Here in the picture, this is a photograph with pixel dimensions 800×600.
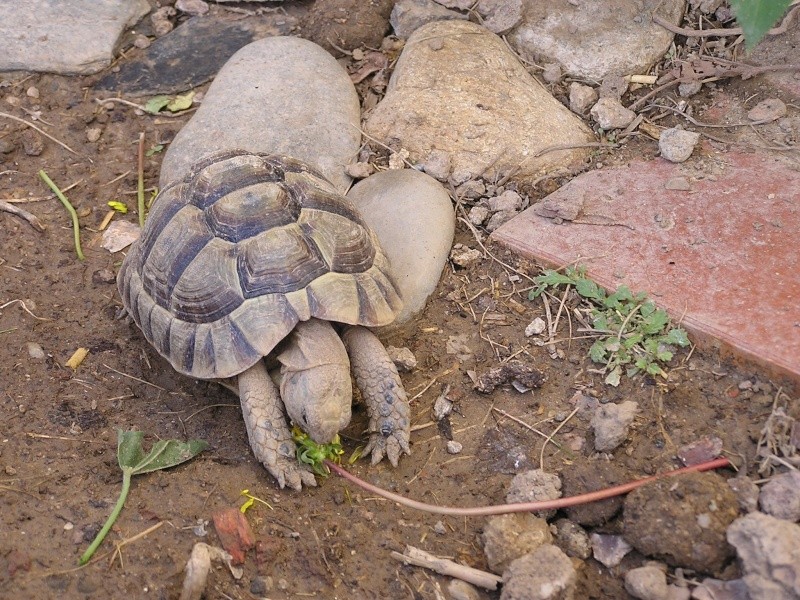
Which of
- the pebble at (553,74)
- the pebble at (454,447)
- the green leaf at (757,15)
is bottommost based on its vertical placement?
the pebble at (454,447)

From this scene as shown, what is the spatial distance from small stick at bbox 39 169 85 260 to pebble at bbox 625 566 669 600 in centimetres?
251

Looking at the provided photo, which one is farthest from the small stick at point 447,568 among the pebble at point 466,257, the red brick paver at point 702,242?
the pebble at point 466,257

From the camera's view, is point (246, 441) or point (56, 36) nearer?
point (246, 441)

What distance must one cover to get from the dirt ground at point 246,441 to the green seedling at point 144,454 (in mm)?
44

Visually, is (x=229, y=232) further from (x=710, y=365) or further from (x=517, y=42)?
(x=517, y=42)

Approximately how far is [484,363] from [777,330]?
3.10 ft

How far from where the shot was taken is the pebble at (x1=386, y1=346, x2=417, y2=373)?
2.84m

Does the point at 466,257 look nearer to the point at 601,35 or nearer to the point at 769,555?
the point at 601,35

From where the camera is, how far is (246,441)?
2.72 m

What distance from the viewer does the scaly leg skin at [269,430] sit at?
252 centimetres

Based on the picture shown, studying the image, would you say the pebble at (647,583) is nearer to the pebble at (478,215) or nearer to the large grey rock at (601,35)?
the pebble at (478,215)

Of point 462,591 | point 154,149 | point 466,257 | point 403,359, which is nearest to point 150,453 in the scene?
point 403,359

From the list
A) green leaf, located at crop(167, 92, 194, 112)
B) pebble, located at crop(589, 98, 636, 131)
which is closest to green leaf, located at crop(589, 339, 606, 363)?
pebble, located at crop(589, 98, 636, 131)

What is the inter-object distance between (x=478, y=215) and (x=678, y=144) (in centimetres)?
84
